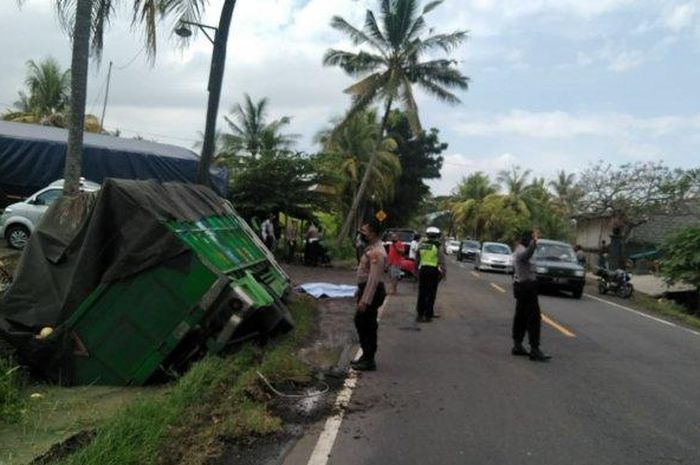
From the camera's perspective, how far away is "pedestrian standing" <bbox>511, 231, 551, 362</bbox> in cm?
997

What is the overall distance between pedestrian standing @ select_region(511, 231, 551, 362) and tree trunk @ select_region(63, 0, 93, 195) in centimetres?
647

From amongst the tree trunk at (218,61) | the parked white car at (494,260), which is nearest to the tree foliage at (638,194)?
the parked white car at (494,260)

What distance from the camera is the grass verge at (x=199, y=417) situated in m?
4.88

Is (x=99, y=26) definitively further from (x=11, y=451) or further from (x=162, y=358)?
(x=11, y=451)

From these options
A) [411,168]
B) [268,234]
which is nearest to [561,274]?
[268,234]

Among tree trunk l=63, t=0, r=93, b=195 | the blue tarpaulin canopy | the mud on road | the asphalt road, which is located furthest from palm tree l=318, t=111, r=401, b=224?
tree trunk l=63, t=0, r=93, b=195

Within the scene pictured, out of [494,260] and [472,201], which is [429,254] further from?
[472,201]

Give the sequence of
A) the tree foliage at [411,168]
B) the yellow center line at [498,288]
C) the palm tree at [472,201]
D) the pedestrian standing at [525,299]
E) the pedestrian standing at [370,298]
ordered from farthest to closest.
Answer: the palm tree at [472,201]
the tree foliage at [411,168]
the yellow center line at [498,288]
the pedestrian standing at [525,299]
the pedestrian standing at [370,298]

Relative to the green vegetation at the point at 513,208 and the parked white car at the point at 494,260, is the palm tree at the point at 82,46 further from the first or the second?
the green vegetation at the point at 513,208

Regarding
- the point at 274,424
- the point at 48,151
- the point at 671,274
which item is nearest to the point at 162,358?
the point at 274,424

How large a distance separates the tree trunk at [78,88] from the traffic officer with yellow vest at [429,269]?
6.00 meters

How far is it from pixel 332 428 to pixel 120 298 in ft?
8.91

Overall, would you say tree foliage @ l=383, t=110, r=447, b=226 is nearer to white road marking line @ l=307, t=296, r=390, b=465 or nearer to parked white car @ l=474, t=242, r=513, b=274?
parked white car @ l=474, t=242, r=513, b=274

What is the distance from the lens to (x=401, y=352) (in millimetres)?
10094
